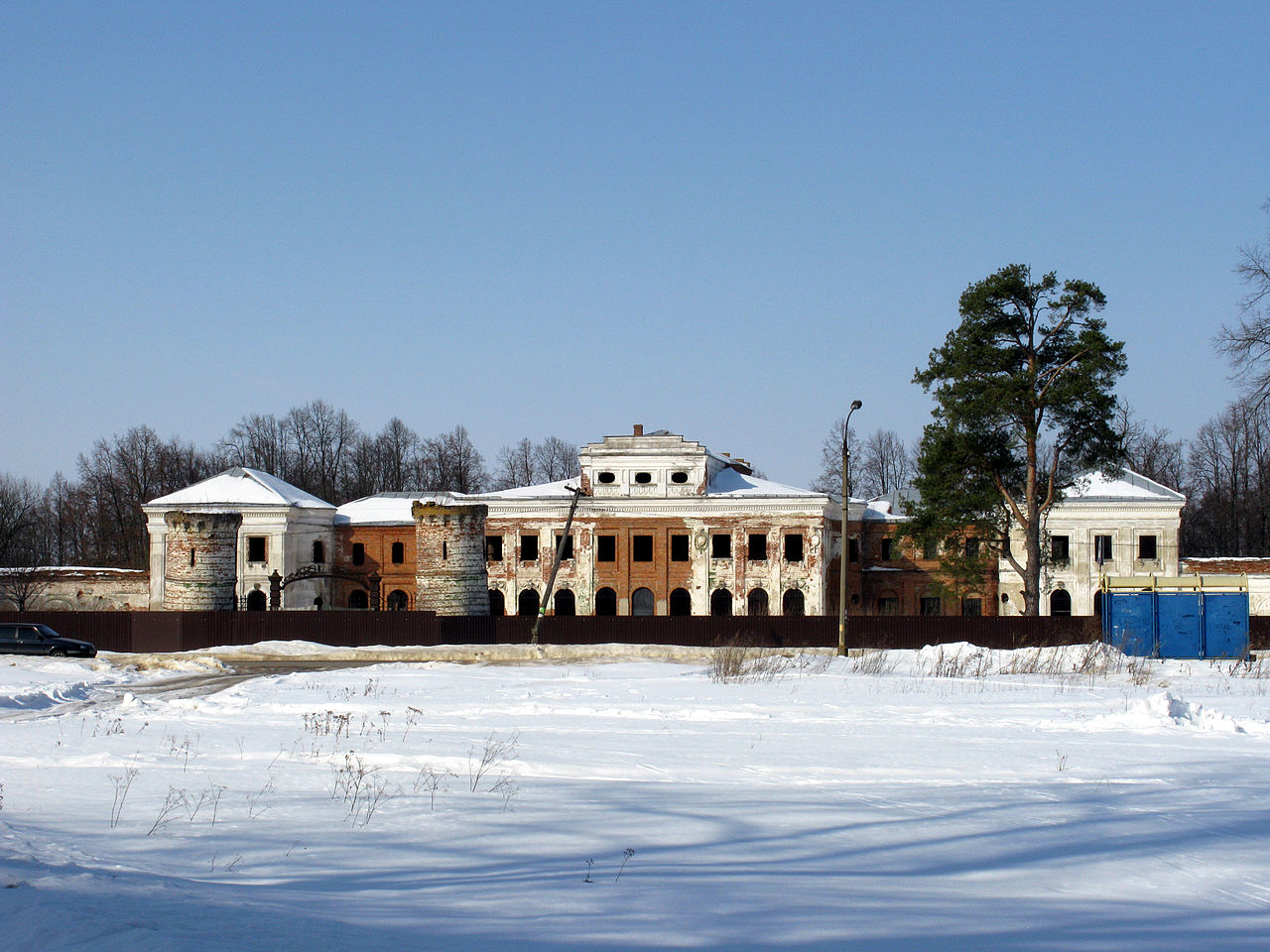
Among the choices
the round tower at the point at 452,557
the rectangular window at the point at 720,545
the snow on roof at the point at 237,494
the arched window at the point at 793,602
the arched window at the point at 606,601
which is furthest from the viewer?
the snow on roof at the point at 237,494

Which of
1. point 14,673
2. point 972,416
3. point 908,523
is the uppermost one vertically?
point 972,416

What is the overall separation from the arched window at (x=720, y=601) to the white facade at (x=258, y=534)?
1982cm

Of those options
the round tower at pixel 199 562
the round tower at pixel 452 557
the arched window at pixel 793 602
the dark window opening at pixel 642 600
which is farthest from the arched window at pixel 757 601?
the round tower at pixel 199 562

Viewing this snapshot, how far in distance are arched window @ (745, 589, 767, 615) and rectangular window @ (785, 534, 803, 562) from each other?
202 centimetres

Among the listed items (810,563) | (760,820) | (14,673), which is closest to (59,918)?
(760,820)

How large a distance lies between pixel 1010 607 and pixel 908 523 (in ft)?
57.1

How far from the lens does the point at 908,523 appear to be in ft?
132

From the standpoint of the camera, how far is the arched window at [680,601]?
2100 inches

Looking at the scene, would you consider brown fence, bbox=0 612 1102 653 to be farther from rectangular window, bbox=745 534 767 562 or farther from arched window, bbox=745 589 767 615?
rectangular window, bbox=745 534 767 562

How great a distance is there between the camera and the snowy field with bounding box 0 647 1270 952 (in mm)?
5781

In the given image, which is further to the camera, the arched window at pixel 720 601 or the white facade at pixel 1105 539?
the white facade at pixel 1105 539

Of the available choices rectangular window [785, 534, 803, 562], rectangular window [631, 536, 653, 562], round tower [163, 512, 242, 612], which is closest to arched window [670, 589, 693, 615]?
rectangular window [631, 536, 653, 562]

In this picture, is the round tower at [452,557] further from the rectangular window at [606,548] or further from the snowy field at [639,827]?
the snowy field at [639,827]

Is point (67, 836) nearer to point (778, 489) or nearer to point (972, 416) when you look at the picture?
point (972, 416)
